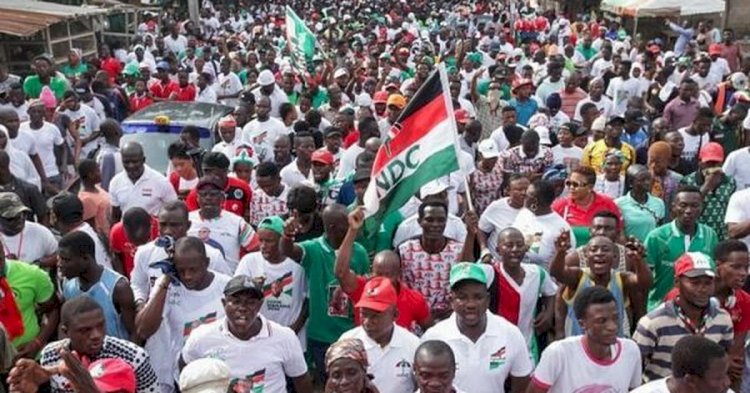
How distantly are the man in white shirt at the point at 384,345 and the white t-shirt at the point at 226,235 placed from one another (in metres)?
1.93

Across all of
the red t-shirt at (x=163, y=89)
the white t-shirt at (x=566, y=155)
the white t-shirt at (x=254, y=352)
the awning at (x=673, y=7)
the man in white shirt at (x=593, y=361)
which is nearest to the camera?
the man in white shirt at (x=593, y=361)

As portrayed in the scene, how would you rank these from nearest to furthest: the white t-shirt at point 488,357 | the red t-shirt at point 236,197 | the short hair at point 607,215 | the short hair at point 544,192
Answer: the white t-shirt at point 488,357
the short hair at point 607,215
the short hair at point 544,192
the red t-shirt at point 236,197

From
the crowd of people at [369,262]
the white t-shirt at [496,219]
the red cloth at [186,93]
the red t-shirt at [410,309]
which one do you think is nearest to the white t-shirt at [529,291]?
the crowd of people at [369,262]

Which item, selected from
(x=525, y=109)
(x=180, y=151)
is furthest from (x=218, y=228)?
(x=525, y=109)

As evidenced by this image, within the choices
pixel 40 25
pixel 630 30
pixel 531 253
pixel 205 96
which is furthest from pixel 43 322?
pixel 630 30

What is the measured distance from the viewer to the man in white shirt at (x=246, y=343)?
14.9 ft

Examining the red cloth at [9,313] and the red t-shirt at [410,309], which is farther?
the red t-shirt at [410,309]

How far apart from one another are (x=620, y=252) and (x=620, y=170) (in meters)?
2.19

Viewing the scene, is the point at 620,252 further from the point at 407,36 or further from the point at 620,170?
the point at 407,36

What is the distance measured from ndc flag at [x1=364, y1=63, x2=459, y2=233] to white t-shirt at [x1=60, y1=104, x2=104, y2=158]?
6556 millimetres

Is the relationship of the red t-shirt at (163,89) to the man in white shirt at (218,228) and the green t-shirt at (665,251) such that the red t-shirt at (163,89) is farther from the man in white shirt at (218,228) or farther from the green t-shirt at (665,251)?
the green t-shirt at (665,251)

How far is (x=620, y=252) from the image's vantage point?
5910mm

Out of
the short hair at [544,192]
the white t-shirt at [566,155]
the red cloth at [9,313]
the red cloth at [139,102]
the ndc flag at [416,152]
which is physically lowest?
the red cloth at [139,102]

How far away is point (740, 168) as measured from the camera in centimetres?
817
